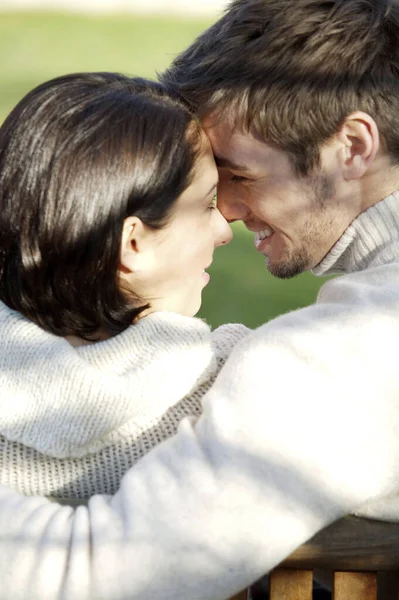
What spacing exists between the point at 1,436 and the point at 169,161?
0.62 metres

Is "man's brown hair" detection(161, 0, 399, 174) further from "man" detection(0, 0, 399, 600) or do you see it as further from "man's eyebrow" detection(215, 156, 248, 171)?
"man" detection(0, 0, 399, 600)

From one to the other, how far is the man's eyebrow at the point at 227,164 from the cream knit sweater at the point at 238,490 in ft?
2.87

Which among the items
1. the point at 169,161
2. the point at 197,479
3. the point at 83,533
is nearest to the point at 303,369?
the point at 197,479

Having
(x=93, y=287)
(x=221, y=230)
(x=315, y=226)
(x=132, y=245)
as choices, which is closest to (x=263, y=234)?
(x=315, y=226)

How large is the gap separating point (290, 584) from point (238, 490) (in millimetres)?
207

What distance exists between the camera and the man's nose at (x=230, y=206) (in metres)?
2.66

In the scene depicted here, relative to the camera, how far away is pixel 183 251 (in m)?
2.18

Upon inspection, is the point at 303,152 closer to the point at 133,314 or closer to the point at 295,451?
the point at 133,314

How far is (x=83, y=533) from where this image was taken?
5.31 ft

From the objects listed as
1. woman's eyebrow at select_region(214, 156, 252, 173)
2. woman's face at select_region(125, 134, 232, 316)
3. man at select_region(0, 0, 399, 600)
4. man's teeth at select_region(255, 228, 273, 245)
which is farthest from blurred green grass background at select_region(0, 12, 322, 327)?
man at select_region(0, 0, 399, 600)

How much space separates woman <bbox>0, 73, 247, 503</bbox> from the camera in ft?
5.86

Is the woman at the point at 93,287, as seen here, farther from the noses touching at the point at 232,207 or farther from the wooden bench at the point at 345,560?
the noses touching at the point at 232,207

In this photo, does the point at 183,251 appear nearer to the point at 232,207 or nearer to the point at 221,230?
the point at 221,230

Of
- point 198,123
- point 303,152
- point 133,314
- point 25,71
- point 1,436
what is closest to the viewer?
point 1,436
